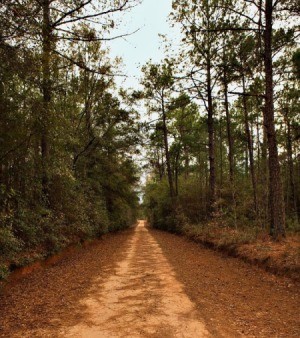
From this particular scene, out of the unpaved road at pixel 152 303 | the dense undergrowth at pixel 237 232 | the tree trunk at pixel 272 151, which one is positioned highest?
the tree trunk at pixel 272 151

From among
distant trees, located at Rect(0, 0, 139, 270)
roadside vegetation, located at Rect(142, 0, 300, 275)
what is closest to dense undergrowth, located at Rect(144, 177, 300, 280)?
roadside vegetation, located at Rect(142, 0, 300, 275)

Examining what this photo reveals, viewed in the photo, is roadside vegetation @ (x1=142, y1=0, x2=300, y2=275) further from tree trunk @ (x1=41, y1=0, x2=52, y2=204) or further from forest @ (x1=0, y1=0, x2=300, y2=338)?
tree trunk @ (x1=41, y1=0, x2=52, y2=204)

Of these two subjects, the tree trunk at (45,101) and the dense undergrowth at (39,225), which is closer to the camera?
the dense undergrowth at (39,225)

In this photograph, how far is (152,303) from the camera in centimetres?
516

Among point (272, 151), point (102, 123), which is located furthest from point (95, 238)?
point (272, 151)

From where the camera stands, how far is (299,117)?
21.2m

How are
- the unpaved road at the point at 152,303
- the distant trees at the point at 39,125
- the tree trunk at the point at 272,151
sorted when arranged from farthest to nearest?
the tree trunk at the point at 272,151 < the distant trees at the point at 39,125 < the unpaved road at the point at 152,303

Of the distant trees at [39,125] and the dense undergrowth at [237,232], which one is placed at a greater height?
the distant trees at [39,125]

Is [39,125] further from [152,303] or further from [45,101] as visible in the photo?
→ [152,303]

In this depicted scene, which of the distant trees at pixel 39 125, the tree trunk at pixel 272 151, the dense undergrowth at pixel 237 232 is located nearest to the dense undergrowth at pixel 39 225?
the distant trees at pixel 39 125

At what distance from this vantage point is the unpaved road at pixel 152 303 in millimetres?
4066

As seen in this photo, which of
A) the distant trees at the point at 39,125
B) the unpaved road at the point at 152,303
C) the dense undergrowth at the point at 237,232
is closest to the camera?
the unpaved road at the point at 152,303

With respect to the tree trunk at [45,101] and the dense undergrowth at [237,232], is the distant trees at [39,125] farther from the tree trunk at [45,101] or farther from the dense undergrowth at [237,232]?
the dense undergrowth at [237,232]

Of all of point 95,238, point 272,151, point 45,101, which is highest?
point 45,101
